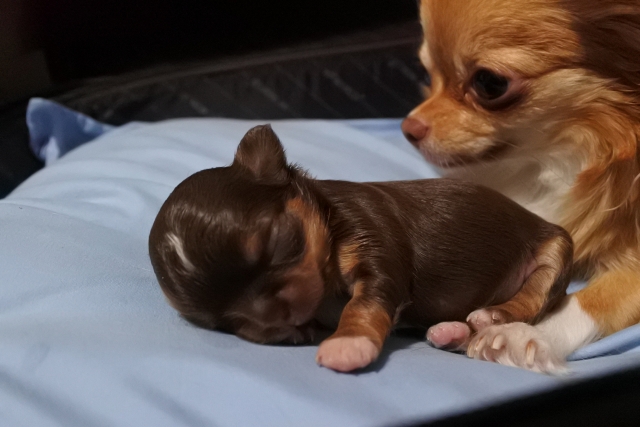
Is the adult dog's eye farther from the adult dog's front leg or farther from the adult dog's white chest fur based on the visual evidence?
the adult dog's front leg

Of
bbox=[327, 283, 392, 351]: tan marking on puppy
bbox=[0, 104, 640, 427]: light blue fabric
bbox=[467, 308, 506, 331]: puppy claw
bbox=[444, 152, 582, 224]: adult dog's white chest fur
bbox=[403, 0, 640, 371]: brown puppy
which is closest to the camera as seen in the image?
bbox=[0, 104, 640, 427]: light blue fabric

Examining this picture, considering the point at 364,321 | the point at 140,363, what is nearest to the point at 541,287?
the point at 364,321

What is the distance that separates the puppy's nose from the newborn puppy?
0.23 metres

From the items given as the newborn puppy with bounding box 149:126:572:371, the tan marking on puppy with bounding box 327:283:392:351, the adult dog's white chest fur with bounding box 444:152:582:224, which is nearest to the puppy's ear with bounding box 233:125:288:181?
the newborn puppy with bounding box 149:126:572:371

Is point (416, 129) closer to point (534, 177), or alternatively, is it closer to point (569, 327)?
point (534, 177)

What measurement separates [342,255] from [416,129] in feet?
1.94

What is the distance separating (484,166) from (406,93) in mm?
1347

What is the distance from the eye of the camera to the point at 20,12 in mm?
2584

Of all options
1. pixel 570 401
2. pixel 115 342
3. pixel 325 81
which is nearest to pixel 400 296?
pixel 570 401

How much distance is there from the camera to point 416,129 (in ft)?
5.90

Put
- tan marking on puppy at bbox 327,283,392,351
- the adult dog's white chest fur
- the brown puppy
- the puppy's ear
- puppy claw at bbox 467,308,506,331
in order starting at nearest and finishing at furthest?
tan marking on puppy at bbox 327,283,392,351
the puppy's ear
puppy claw at bbox 467,308,506,331
the brown puppy
the adult dog's white chest fur

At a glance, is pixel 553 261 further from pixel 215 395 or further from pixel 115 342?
pixel 115 342

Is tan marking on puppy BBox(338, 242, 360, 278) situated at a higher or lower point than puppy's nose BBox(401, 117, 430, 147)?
lower

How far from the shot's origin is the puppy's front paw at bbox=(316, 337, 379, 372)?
3.69ft
